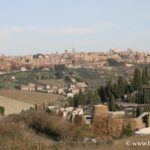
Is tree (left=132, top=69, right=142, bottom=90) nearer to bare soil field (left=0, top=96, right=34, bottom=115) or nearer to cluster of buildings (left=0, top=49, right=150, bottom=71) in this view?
bare soil field (left=0, top=96, right=34, bottom=115)

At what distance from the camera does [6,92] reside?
186 ft

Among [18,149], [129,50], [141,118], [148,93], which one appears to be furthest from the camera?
→ [129,50]

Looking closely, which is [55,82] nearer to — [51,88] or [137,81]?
[51,88]

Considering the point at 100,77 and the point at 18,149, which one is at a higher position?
the point at 18,149

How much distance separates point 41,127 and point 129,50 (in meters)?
120


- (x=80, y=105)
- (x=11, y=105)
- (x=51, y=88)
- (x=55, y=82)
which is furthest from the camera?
(x=55, y=82)

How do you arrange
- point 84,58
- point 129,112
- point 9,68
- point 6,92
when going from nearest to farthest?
point 129,112, point 6,92, point 9,68, point 84,58

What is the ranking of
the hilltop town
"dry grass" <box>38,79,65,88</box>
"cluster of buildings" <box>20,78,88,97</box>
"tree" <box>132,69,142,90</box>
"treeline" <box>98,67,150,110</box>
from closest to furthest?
the hilltop town, "treeline" <box>98,67,150,110</box>, "tree" <box>132,69,142,90</box>, "cluster of buildings" <box>20,78,88,97</box>, "dry grass" <box>38,79,65,88</box>

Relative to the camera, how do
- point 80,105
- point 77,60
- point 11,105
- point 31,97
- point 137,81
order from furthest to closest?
point 77,60, point 31,97, point 11,105, point 137,81, point 80,105

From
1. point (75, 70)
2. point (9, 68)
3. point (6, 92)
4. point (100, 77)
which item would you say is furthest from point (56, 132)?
point (9, 68)

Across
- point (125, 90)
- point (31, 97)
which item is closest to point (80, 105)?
point (125, 90)

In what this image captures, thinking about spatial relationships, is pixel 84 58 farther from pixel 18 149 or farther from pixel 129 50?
pixel 18 149

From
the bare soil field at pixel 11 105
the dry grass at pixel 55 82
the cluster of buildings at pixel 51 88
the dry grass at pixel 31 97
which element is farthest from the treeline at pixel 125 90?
the dry grass at pixel 55 82

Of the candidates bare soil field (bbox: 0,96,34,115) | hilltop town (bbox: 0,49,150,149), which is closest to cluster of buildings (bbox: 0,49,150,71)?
hilltop town (bbox: 0,49,150,149)
